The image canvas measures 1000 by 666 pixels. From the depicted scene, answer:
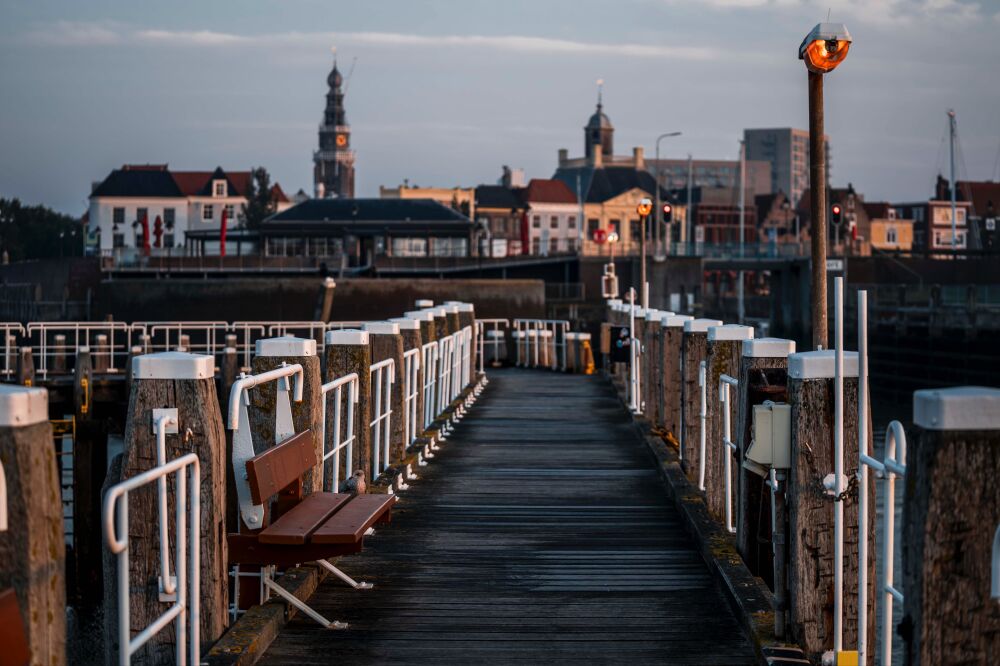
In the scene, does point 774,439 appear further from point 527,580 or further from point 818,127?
point 818,127

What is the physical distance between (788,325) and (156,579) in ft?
279

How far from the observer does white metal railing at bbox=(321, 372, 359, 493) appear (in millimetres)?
9359

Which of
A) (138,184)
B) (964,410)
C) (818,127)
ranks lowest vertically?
(964,410)

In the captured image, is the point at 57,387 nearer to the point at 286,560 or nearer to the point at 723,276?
the point at 286,560

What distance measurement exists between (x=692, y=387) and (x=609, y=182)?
133m

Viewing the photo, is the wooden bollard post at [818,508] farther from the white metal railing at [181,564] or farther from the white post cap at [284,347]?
the white post cap at [284,347]

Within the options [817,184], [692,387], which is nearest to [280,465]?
[817,184]

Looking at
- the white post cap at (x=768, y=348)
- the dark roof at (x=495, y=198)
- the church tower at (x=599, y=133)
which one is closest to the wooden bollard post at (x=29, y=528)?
the white post cap at (x=768, y=348)

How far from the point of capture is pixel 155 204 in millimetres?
133625

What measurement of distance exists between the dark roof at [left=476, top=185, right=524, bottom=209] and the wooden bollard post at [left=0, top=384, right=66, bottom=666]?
5456 inches

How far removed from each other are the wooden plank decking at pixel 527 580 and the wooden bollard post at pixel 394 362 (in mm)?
397

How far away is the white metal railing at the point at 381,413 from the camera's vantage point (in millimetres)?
11898

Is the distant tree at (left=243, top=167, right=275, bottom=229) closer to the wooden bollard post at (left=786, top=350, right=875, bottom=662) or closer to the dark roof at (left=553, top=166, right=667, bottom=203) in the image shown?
the dark roof at (left=553, top=166, right=667, bottom=203)

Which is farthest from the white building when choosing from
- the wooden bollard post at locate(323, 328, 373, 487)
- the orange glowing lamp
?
the orange glowing lamp
